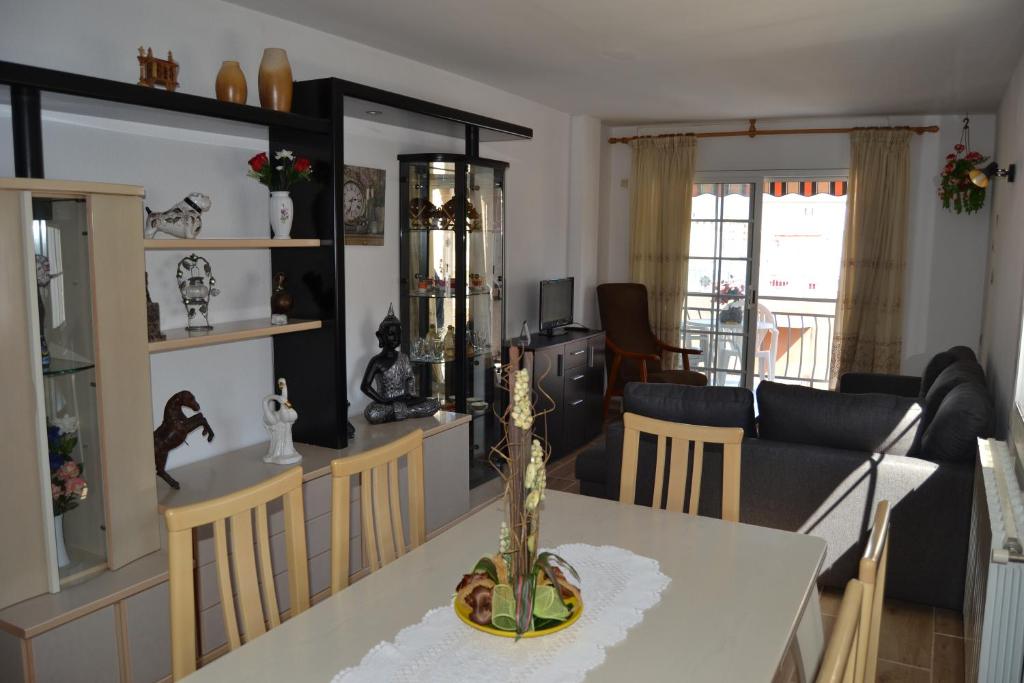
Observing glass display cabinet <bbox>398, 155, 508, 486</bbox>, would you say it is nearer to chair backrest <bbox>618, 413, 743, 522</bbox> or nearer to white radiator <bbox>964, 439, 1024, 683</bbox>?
chair backrest <bbox>618, 413, 743, 522</bbox>

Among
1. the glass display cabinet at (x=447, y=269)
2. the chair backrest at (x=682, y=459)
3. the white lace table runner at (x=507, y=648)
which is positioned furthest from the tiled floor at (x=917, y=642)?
the glass display cabinet at (x=447, y=269)

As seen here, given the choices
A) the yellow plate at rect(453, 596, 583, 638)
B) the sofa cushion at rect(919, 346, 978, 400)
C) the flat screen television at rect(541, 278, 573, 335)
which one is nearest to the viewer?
the yellow plate at rect(453, 596, 583, 638)

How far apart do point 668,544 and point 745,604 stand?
1.23 ft

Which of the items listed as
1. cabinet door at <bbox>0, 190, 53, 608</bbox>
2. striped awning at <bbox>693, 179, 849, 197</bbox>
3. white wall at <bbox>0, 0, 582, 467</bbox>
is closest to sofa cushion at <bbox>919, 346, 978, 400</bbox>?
striped awning at <bbox>693, 179, 849, 197</bbox>

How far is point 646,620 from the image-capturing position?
1768 millimetres

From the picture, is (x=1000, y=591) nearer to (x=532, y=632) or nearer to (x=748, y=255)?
(x=532, y=632)

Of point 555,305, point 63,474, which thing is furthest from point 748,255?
point 63,474

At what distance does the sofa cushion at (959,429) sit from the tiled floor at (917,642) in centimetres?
66

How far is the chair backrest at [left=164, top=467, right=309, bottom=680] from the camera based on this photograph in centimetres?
172

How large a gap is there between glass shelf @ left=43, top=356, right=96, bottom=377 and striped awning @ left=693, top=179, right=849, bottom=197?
583cm

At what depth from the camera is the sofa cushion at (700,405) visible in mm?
3494

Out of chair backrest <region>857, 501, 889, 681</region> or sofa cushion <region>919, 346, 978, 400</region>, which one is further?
sofa cushion <region>919, 346, 978, 400</region>

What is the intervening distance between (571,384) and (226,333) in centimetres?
322

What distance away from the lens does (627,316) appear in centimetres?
700
